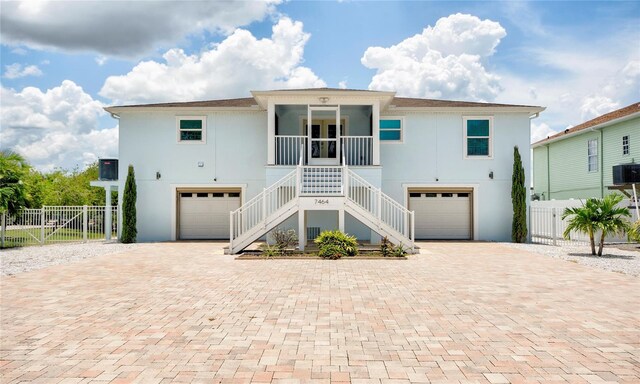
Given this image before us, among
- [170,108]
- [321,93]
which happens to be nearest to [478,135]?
[321,93]

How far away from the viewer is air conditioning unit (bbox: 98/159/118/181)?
19.7m

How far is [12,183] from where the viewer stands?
1734 centimetres

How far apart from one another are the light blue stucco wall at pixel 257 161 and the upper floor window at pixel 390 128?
0.32 metres

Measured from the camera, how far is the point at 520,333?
5777 millimetres

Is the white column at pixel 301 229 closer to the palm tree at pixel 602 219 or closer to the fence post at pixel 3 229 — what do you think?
the palm tree at pixel 602 219

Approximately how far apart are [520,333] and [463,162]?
1437 cm

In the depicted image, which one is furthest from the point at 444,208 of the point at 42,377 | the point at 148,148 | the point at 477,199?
the point at 42,377

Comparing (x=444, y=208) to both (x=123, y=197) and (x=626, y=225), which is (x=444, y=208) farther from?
(x=123, y=197)

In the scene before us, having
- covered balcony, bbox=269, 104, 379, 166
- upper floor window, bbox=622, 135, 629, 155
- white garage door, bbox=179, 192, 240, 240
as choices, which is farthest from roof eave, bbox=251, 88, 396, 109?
upper floor window, bbox=622, 135, 629, 155

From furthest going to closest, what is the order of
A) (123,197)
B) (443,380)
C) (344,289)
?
(123,197) < (344,289) < (443,380)

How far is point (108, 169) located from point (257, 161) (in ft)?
22.7

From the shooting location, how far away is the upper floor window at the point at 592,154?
24.6 m

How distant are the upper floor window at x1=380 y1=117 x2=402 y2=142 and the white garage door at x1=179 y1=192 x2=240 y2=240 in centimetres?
713

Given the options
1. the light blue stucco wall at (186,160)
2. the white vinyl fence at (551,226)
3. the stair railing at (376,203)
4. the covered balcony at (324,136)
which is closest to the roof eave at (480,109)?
the covered balcony at (324,136)
